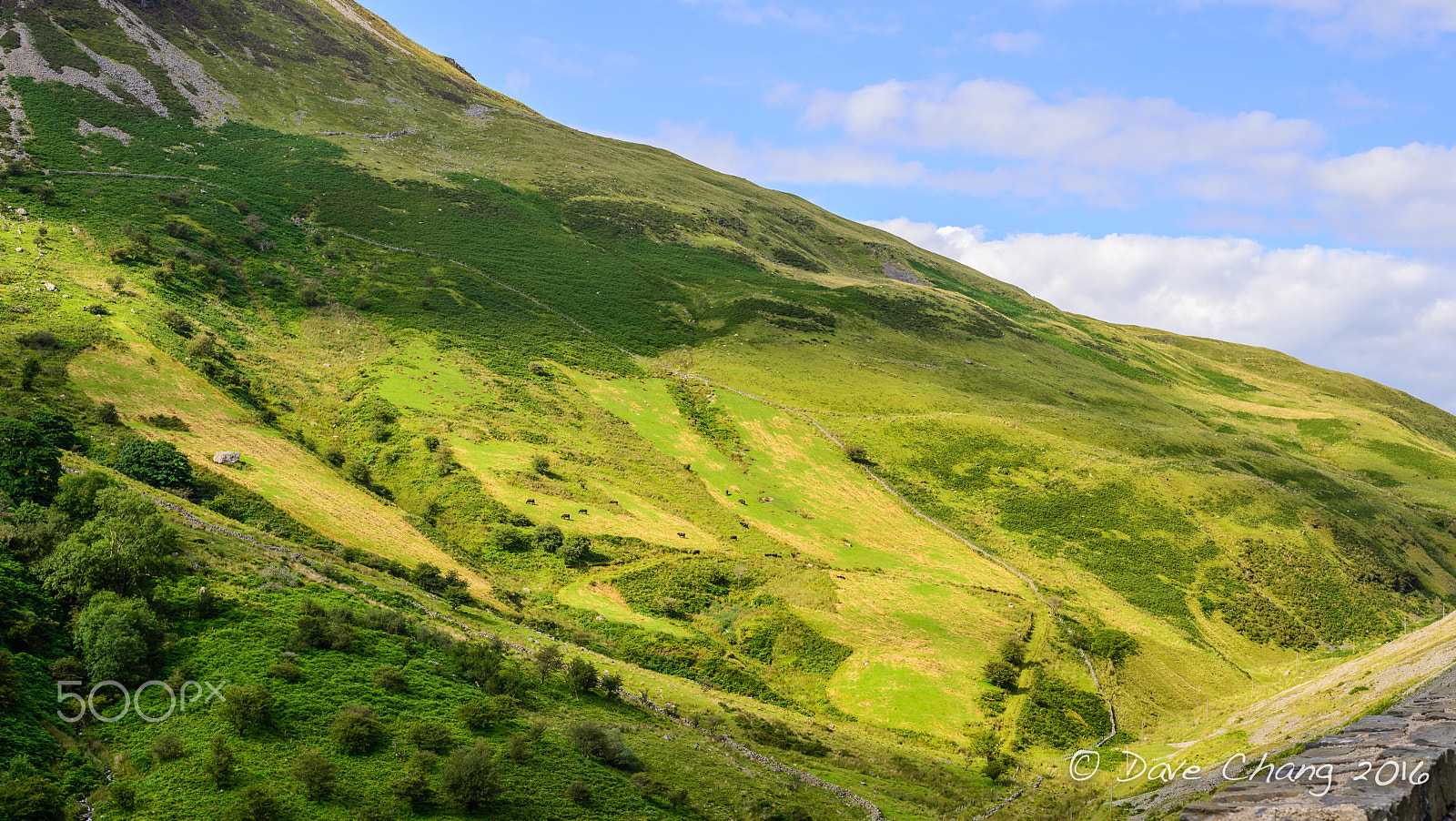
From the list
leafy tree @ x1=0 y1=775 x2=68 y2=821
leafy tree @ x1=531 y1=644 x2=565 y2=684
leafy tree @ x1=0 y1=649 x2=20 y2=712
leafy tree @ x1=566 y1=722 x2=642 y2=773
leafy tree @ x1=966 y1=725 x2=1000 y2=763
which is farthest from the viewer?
leafy tree @ x1=966 y1=725 x2=1000 y2=763

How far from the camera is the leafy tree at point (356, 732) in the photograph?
20.6 m

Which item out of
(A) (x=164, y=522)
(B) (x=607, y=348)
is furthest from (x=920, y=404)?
(A) (x=164, y=522)

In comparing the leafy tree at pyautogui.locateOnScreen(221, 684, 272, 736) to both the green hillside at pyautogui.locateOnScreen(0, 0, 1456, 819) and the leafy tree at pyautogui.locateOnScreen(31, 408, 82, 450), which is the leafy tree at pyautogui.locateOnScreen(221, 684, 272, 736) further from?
the leafy tree at pyautogui.locateOnScreen(31, 408, 82, 450)

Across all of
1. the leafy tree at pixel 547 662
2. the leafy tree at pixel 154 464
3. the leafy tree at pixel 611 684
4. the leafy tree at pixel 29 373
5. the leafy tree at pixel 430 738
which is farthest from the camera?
the leafy tree at pixel 29 373

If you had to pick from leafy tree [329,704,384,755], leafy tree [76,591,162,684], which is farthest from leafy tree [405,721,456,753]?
leafy tree [76,591,162,684]

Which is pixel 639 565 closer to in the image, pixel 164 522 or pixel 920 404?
pixel 164 522

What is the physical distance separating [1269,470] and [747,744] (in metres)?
87.3

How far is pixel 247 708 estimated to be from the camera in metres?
19.9

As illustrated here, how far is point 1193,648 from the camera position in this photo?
165 ft

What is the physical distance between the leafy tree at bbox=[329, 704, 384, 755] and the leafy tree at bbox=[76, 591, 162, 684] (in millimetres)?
5711

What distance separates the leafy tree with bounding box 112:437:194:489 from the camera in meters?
34.9

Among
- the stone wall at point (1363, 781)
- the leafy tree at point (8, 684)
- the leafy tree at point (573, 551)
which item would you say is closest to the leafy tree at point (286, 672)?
the leafy tree at point (8, 684)

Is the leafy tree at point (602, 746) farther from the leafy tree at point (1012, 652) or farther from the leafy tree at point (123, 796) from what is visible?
the leafy tree at point (1012, 652)

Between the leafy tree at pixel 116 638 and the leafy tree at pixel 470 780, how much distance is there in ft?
31.5
